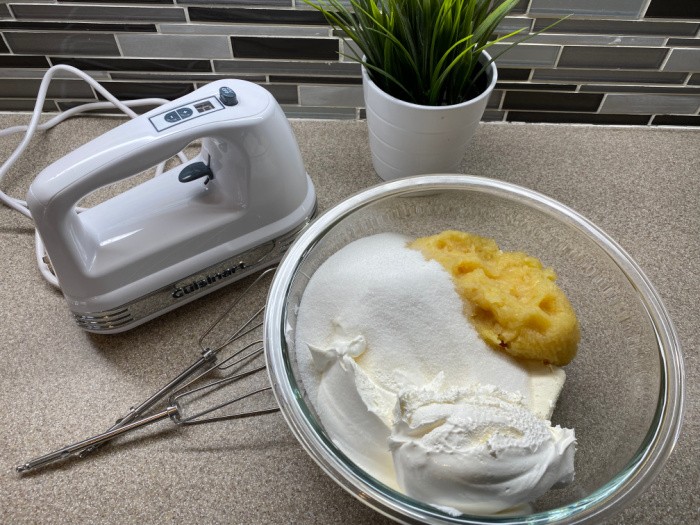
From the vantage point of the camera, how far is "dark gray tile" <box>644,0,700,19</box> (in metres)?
0.70

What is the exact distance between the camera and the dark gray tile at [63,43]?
2.43 feet

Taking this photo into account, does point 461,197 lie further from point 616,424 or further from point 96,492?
point 96,492

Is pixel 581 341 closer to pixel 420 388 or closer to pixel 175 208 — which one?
pixel 420 388

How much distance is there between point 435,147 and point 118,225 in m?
0.35

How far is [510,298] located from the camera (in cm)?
50

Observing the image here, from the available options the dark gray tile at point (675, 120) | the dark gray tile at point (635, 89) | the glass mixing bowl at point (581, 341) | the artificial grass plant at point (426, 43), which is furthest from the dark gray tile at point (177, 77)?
the dark gray tile at point (675, 120)

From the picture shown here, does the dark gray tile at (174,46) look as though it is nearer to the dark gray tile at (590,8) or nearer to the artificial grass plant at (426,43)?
the artificial grass plant at (426,43)

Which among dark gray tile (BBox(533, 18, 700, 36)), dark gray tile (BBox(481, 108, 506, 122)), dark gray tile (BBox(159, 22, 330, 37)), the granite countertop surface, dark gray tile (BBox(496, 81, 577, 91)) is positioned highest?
dark gray tile (BBox(533, 18, 700, 36))

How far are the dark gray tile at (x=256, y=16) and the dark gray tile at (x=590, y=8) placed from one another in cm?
A: 27

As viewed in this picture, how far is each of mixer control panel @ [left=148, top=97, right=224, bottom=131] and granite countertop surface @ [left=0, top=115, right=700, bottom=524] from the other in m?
0.20

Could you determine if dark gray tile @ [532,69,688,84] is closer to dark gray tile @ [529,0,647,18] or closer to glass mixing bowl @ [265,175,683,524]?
dark gray tile @ [529,0,647,18]

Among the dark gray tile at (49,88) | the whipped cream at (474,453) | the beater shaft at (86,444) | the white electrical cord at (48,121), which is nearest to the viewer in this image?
the whipped cream at (474,453)

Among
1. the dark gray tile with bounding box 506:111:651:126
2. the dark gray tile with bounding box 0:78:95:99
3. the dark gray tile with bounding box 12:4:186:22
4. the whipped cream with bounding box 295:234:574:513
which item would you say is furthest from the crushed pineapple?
the dark gray tile with bounding box 0:78:95:99

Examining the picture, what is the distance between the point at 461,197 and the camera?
597 millimetres
